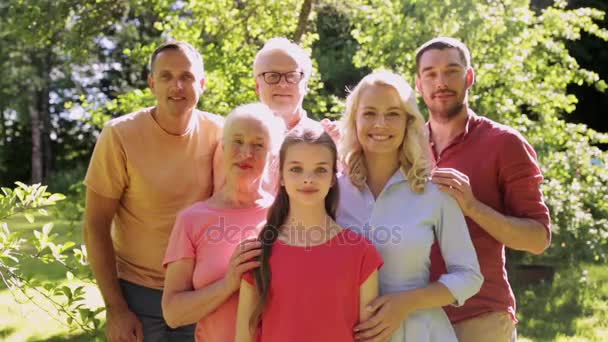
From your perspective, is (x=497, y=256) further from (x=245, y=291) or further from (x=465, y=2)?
(x=465, y=2)

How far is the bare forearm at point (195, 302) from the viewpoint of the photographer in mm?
2328

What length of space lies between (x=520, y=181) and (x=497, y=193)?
0.11 meters

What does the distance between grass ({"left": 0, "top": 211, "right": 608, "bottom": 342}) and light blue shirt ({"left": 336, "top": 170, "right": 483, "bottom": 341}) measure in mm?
4498

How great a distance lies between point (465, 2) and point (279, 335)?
607 cm

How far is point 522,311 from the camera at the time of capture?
7.75 m

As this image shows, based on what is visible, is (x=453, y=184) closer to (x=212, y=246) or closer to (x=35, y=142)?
(x=212, y=246)

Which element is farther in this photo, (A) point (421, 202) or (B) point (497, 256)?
(B) point (497, 256)

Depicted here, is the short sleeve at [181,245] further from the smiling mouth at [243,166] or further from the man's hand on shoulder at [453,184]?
the man's hand on shoulder at [453,184]

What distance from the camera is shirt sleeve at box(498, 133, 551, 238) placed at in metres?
2.77

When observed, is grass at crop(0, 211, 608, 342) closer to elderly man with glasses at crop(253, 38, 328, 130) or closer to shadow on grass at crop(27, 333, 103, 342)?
shadow on grass at crop(27, 333, 103, 342)

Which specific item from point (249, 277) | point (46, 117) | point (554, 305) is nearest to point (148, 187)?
point (249, 277)

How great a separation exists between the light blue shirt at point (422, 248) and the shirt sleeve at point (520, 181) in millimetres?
492

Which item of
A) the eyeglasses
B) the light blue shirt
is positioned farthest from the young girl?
the eyeglasses

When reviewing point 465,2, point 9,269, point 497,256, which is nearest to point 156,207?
point 9,269
